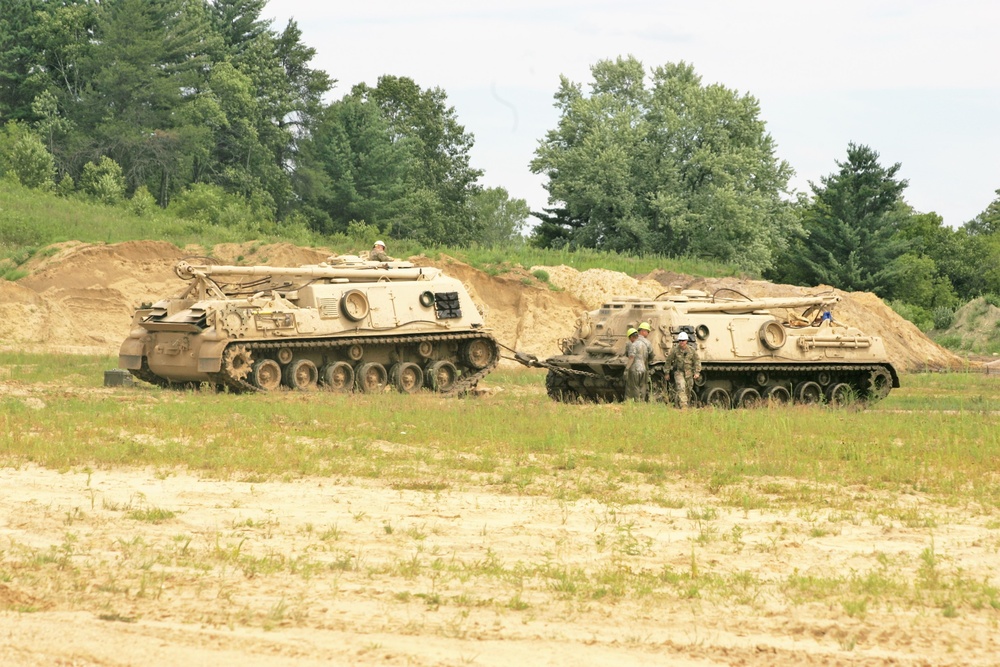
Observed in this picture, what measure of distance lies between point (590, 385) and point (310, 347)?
4.61m

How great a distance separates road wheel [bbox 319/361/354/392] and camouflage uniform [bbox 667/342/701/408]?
5501 mm

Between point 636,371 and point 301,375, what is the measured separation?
554cm

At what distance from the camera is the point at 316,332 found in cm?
2319

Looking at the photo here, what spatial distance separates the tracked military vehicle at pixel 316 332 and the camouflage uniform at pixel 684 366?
4.40 metres

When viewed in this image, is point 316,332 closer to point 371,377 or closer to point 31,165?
point 371,377

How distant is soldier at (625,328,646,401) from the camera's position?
2152cm

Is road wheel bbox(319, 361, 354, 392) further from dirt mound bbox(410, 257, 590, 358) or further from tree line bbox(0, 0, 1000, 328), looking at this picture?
tree line bbox(0, 0, 1000, 328)

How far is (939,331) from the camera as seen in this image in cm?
5147

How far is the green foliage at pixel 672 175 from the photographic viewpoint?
53344mm

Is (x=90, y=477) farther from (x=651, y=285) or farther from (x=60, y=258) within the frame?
(x=651, y=285)

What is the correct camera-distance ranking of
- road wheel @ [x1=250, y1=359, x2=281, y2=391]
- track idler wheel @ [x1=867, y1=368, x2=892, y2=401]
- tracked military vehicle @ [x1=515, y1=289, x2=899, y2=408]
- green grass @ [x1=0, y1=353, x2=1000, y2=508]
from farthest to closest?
track idler wheel @ [x1=867, y1=368, x2=892, y2=401]
tracked military vehicle @ [x1=515, y1=289, x2=899, y2=408]
road wheel @ [x1=250, y1=359, x2=281, y2=391]
green grass @ [x1=0, y1=353, x2=1000, y2=508]

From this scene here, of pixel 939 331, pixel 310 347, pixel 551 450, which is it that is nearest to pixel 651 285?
pixel 939 331

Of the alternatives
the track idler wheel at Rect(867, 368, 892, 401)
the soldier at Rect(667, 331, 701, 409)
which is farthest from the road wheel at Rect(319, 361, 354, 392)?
the track idler wheel at Rect(867, 368, 892, 401)

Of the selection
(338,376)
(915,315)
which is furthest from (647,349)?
(915,315)
